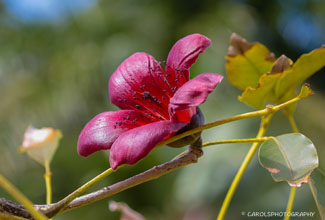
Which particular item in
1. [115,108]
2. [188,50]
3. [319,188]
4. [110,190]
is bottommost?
[115,108]

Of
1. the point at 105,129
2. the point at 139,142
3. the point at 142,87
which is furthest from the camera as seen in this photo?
the point at 142,87

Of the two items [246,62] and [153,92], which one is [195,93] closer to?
[153,92]

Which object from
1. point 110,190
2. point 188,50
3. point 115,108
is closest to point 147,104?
point 188,50

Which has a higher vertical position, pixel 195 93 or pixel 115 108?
pixel 195 93

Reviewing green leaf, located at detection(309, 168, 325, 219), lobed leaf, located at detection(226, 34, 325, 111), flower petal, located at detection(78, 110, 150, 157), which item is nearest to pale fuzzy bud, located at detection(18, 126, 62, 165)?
flower petal, located at detection(78, 110, 150, 157)

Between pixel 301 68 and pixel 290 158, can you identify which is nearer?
pixel 290 158

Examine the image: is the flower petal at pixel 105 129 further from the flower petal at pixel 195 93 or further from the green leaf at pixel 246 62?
the green leaf at pixel 246 62

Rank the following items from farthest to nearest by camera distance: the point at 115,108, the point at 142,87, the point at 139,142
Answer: the point at 115,108
the point at 142,87
the point at 139,142
